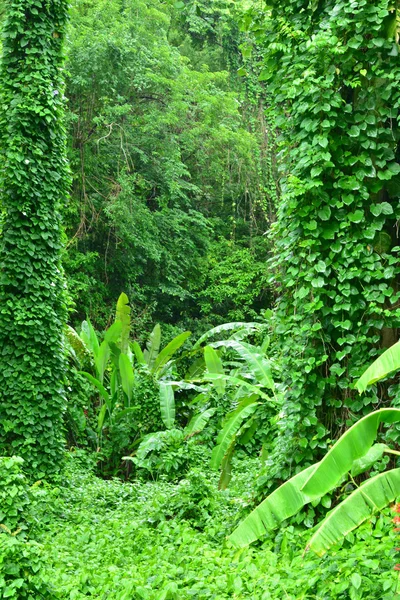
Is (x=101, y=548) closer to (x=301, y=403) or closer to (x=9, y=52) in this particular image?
(x=301, y=403)

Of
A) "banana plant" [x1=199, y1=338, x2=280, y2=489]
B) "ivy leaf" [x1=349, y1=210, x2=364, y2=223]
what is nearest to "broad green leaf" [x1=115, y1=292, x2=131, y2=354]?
"banana plant" [x1=199, y1=338, x2=280, y2=489]

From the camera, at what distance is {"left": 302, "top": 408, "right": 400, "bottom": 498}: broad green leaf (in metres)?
3.34

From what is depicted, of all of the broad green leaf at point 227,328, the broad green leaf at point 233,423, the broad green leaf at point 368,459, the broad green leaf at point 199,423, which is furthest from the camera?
the broad green leaf at point 227,328

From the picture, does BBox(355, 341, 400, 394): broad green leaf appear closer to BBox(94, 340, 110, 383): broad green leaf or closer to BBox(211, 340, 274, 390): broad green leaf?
BBox(211, 340, 274, 390): broad green leaf

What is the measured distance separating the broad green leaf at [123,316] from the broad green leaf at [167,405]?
1.48 m

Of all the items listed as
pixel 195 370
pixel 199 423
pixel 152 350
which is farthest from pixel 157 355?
pixel 199 423

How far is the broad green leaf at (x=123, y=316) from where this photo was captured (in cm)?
1111

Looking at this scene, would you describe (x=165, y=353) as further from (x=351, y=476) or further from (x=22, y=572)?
(x=351, y=476)

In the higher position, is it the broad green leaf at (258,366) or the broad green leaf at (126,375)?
the broad green leaf at (258,366)

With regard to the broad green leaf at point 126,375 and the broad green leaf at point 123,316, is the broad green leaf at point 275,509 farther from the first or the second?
the broad green leaf at point 123,316

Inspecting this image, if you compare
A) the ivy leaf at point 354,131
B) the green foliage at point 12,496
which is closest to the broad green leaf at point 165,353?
the green foliage at point 12,496

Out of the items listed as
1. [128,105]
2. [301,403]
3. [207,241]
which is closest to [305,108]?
[301,403]

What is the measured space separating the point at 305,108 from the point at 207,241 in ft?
46.1

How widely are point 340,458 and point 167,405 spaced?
678 cm
